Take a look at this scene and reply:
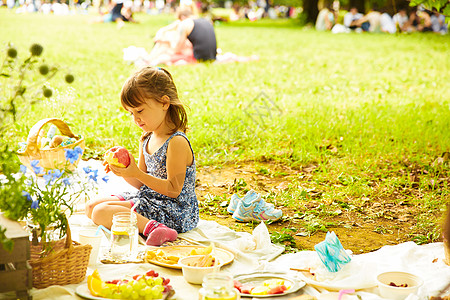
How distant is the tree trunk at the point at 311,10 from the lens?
1005 inches

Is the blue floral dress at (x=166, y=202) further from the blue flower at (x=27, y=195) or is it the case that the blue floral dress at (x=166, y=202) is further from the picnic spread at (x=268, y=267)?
the blue flower at (x=27, y=195)

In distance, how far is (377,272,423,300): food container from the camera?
258 centimetres

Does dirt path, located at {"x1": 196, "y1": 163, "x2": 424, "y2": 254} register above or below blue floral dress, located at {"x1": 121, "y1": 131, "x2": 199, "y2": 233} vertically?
below

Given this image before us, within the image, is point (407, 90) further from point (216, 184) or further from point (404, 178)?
point (216, 184)

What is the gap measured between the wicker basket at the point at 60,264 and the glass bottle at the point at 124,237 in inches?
13.7

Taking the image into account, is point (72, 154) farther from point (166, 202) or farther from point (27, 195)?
point (166, 202)

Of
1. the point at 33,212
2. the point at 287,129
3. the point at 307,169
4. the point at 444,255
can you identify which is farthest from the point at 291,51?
the point at 33,212

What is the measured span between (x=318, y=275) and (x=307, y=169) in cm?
233

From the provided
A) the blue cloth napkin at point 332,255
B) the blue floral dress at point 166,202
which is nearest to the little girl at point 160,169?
the blue floral dress at point 166,202

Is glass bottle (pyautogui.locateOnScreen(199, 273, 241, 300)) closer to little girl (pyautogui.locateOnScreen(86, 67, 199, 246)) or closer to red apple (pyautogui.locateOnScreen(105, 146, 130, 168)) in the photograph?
little girl (pyautogui.locateOnScreen(86, 67, 199, 246))

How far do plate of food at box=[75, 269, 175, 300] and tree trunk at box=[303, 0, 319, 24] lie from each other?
24.2 metres

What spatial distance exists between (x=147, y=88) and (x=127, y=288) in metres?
1.36

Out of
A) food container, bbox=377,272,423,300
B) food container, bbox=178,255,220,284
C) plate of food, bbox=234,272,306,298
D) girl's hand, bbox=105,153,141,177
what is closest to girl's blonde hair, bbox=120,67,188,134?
girl's hand, bbox=105,153,141,177

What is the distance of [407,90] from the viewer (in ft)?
28.5
